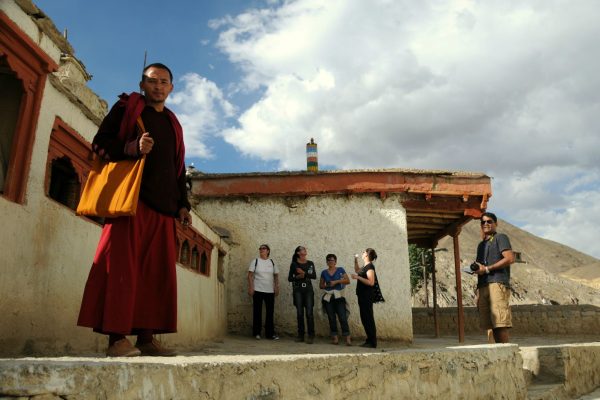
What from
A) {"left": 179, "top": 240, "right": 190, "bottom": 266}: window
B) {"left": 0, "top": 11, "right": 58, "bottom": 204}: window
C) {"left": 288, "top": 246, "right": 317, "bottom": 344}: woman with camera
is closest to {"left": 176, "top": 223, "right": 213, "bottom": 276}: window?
{"left": 179, "top": 240, "right": 190, "bottom": 266}: window

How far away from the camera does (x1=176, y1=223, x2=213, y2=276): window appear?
6.59 m

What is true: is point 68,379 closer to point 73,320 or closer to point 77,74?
point 73,320

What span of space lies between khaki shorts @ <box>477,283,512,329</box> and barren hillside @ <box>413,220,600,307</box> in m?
8.75

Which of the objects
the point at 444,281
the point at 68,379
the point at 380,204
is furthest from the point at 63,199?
the point at 444,281

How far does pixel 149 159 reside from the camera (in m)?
3.13

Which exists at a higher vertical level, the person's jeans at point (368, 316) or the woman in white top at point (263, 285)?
the woman in white top at point (263, 285)

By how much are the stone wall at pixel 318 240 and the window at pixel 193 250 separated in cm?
167

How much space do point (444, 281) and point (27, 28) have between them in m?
41.6

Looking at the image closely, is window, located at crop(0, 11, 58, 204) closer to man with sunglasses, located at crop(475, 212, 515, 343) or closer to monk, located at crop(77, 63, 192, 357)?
monk, located at crop(77, 63, 192, 357)

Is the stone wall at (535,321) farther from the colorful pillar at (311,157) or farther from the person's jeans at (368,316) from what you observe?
the person's jeans at (368,316)

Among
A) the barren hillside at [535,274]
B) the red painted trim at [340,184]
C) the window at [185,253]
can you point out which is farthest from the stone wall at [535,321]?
the window at [185,253]

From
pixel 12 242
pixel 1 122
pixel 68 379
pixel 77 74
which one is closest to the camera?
pixel 68 379

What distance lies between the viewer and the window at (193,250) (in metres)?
6.59

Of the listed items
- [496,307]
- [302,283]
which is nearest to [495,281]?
[496,307]
